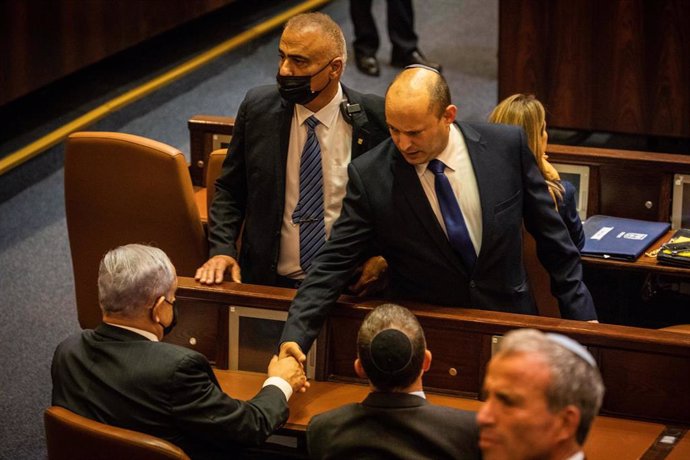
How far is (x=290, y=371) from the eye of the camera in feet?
10.2

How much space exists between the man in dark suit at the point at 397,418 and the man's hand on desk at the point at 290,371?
1.56 ft

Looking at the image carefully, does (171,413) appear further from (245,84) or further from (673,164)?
(245,84)

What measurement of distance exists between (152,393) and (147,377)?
4 centimetres

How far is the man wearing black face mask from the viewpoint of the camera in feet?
11.6

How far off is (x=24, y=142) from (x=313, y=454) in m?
4.23

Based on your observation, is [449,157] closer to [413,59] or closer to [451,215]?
[451,215]

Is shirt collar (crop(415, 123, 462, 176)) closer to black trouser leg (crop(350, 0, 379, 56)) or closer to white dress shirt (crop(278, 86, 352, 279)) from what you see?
white dress shirt (crop(278, 86, 352, 279))

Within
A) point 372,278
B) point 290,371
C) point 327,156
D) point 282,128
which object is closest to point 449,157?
point 372,278

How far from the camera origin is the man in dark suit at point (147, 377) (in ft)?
9.32

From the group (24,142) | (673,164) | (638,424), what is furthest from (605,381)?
(24,142)

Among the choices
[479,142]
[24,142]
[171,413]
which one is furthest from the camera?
[24,142]

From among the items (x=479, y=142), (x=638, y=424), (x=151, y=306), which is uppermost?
(x=479, y=142)

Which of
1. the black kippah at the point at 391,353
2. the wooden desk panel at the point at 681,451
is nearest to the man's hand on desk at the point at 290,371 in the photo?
the black kippah at the point at 391,353

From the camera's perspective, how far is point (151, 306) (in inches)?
115
